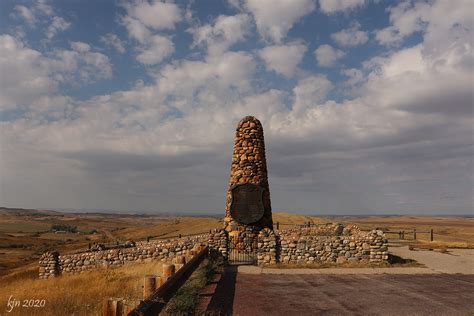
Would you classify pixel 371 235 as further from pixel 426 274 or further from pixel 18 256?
pixel 18 256

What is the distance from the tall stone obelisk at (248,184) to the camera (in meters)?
18.6

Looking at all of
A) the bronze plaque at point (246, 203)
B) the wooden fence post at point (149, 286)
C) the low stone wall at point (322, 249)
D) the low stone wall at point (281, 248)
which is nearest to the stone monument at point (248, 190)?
the bronze plaque at point (246, 203)

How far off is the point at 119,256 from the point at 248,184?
7892 mm

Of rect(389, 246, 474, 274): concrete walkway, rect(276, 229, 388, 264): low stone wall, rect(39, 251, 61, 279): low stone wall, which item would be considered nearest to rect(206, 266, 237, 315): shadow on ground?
rect(276, 229, 388, 264): low stone wall

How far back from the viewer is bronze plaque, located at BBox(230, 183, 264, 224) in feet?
60.9

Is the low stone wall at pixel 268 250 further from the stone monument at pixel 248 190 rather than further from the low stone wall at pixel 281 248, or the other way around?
the stone monument at pixel 248 190

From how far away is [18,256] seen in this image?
4088 cm

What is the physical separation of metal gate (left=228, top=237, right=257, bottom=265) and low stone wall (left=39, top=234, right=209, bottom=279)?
1.36m

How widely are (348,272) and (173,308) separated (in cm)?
917

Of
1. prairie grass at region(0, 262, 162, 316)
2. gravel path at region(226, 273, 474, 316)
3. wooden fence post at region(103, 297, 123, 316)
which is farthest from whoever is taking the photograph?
prairie grass at region(0, 262, 162, 316)

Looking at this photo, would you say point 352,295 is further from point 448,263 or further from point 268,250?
point 448,263

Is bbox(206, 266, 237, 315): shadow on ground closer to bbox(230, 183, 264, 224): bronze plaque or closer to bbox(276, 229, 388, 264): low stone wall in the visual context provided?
bbox(276, 229, 388, 264): low stone wall

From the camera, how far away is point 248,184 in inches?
742

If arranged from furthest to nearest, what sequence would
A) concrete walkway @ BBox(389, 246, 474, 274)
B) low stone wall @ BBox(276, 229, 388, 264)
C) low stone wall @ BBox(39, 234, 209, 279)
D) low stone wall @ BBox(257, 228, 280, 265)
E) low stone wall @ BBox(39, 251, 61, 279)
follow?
low stone wall @ BBox(39, 251, 61, 279), low stone wall @ BBox(39, 234, 209, 279), low stone wall @ BBox(257, 228, 280, 265), low stone wall @ BBox(276, 229, 388, 264), concrete walkway @ BBox(389, 246, 474, 274)
